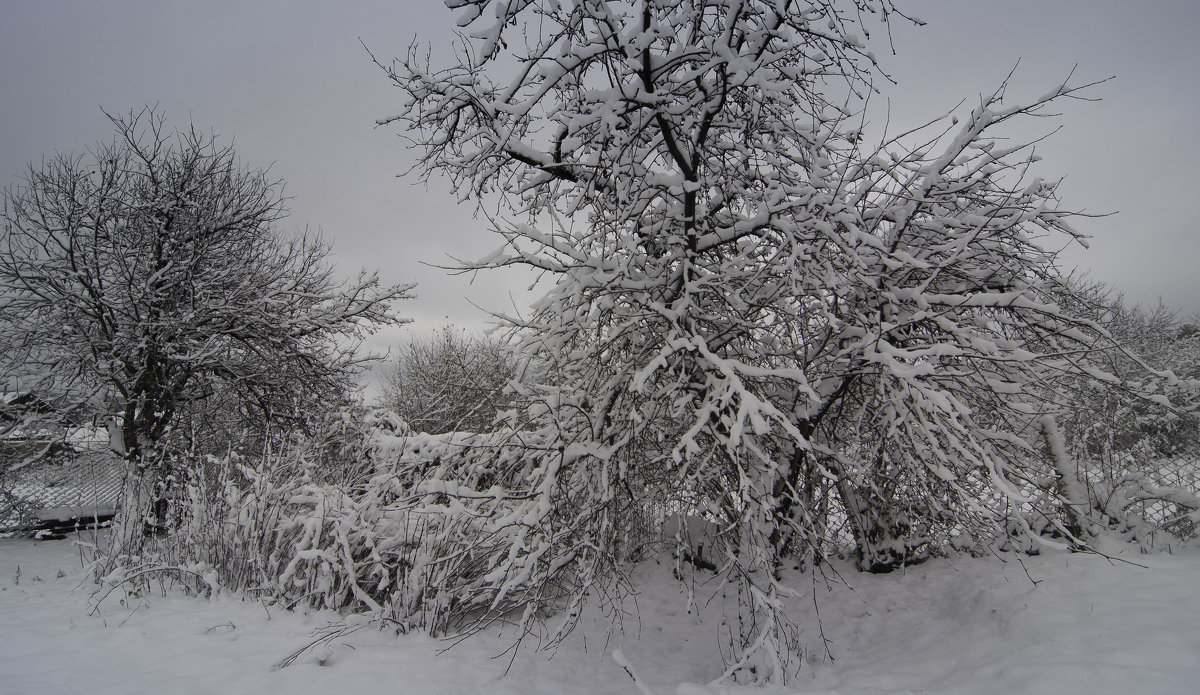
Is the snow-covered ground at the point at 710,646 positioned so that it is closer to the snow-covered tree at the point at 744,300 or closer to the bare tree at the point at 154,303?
the snow-covered tree at the point at 744,300

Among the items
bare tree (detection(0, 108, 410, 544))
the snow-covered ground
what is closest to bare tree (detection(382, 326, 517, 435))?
bare tree (detection(0, 108, 410, 544))

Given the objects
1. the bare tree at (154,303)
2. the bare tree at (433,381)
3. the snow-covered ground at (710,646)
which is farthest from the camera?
the bare tree at (433,381)

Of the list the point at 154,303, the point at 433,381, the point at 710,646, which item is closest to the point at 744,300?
the point at 710,646

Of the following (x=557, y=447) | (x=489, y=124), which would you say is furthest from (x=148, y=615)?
(x=489, y=124)

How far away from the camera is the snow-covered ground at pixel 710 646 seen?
2.78 metres

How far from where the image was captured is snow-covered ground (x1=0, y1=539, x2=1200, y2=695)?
2.78m

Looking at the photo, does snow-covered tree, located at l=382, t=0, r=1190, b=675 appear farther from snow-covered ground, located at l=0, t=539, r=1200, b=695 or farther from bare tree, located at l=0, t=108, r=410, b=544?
bare tree, located at l=0, t=108, r=410, b=544

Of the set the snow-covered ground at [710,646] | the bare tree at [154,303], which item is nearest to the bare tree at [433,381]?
the bare tree at [154,303]

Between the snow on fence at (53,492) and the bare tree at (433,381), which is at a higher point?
the bare tree at (433,381)

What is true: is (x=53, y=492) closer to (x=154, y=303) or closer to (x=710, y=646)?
(x=154, y=303)

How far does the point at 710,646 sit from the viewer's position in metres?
4.59

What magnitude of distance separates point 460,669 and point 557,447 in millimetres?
1548

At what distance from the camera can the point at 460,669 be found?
3613mm

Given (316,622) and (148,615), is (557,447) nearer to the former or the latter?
(316,622)
